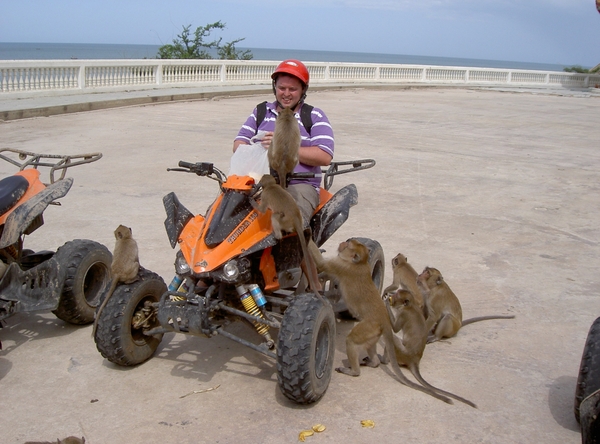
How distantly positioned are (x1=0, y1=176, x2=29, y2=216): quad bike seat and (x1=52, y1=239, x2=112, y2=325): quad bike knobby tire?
46cm

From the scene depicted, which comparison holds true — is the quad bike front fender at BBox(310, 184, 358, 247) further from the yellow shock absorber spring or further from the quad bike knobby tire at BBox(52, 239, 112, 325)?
the quad bike knobby tire at BBox(52, 239, 112, 325)

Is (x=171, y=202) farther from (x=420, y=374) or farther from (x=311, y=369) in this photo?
(x=420, y=374)

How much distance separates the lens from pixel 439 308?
A: 4.86 m

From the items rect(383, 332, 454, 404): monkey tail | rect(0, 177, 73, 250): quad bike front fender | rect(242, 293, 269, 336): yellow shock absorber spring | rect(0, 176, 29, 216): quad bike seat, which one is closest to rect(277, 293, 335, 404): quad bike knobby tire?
rect(242, 293, 269, 336): yellow shock absorber spring

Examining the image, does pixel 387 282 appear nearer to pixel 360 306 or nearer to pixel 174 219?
pixel 360 306

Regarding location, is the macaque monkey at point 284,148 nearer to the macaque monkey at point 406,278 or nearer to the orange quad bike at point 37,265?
the macaque monkey at point 406,278

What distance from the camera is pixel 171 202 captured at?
4.31 meters

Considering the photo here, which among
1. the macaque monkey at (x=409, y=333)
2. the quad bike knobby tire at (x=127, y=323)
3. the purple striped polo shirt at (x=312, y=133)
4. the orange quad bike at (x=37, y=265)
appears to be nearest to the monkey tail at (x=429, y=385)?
the macaque monkey at (x=409, y=333)

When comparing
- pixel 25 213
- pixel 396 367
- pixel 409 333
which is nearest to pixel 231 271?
pixel 396 367

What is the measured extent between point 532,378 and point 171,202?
2618 millimetres

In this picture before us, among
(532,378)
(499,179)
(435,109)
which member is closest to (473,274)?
(532,378)

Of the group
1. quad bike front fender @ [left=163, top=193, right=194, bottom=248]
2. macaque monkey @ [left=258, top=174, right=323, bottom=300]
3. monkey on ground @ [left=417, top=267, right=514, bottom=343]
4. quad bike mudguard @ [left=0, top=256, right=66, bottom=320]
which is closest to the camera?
macaque monkey @ [left=258, top=174, right=323, bottom=300]

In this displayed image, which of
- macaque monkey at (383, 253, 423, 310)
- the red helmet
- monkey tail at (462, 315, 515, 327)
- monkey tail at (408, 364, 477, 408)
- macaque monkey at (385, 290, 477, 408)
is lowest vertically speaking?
monkey tail at (408, 364, 477, 408)

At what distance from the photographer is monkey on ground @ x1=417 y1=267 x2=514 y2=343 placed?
15.7ft
